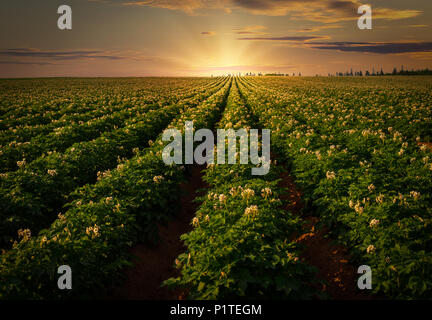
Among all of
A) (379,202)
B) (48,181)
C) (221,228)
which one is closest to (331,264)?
(379,202)

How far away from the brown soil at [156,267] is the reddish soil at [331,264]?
3232 mm

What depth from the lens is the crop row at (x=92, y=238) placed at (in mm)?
3991

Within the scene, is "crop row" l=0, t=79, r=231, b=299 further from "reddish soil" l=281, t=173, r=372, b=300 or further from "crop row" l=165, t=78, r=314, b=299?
"reddish soil" l=281, t=173, r=372, b=300

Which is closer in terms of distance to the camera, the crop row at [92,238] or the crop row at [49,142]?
the crop row at [92,238]

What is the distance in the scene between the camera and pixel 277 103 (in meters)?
24.9

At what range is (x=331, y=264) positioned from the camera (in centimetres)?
612

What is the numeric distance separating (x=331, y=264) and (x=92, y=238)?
5.42 m

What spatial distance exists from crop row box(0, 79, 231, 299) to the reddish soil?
3.70 m

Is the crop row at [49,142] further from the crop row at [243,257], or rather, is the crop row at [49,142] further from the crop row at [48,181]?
the crop row at [243,257]

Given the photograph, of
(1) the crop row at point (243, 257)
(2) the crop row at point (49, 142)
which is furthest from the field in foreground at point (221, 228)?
(2) the crop row at point (49, 142)

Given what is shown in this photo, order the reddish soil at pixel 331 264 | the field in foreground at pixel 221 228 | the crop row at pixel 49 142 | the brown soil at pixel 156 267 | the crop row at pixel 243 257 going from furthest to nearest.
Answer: the crop row at pixel 49 142 → the brown soil at pixel 156 267 → the reddish soil at pixel 331 264 → the field in foreground at pixel 221 228 → the crop row at pixel 243 257
